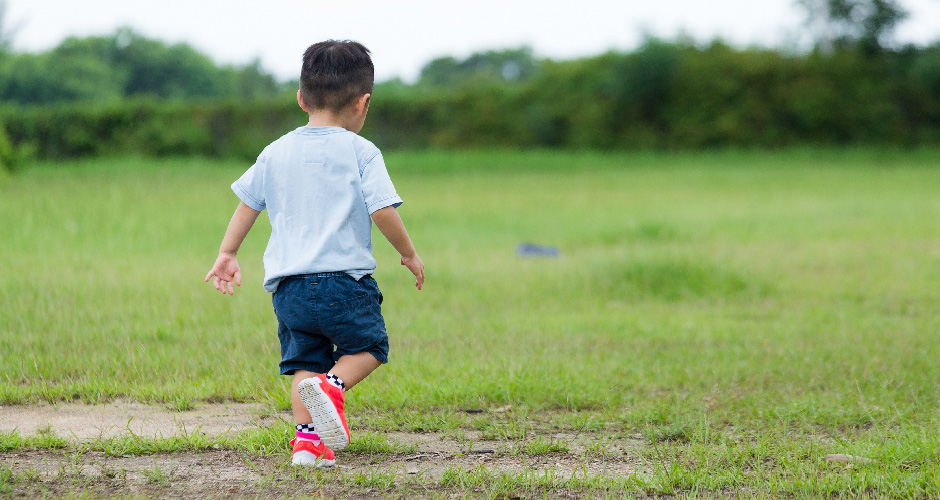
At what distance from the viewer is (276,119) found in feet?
84.0

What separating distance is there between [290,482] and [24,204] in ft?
33.9

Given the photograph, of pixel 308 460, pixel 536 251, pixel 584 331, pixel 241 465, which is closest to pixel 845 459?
pixel 308 460

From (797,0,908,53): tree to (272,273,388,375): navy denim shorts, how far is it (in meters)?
27.3

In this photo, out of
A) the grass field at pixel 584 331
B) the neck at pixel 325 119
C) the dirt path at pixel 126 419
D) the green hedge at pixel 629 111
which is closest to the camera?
the neck at pixel 325 119

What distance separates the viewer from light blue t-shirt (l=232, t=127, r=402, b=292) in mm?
3078

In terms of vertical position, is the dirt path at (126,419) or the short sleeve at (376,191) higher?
the short sleeve at (376,191)

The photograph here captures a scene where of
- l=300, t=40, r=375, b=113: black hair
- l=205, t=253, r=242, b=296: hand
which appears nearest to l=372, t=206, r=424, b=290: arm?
l=300, t=40, r=375, b=113: black hair

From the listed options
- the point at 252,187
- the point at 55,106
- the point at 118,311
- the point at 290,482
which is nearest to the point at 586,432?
the point at 290,482

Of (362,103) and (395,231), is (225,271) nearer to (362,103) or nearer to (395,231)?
(395,231)

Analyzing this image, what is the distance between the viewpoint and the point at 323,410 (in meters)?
2.96

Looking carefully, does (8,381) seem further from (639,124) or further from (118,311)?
(639,124)

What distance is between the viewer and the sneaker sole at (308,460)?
3.09m

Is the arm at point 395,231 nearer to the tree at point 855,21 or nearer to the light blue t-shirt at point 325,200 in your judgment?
the light blue t-shirt at point 325,200

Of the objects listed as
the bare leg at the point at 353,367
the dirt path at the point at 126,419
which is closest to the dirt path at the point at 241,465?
the dirt path at the point at 126,419
